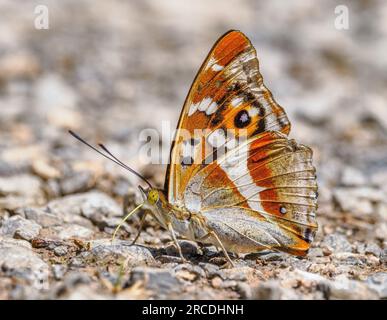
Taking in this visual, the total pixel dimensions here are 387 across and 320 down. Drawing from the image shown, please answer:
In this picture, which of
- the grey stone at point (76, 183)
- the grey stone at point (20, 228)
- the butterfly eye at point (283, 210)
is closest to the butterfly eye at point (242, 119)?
the butterfly eye at point (283, 210)

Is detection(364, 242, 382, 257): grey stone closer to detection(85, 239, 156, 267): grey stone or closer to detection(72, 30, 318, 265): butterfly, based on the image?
detection(72, 30, 318, 265): butterfly

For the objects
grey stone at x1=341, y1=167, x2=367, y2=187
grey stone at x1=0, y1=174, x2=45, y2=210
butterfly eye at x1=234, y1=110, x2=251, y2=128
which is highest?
butterfly eye at x1=234, y1=110, x2=251, y2=128

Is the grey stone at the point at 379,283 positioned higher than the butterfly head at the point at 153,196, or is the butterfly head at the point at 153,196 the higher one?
the butterfly head at the point at 153,196

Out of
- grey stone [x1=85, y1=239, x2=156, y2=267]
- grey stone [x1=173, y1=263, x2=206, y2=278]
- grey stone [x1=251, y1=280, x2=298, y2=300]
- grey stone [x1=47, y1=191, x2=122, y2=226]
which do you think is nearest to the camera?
grey stone [x1=251, y1=280, x2=298, y2=300]

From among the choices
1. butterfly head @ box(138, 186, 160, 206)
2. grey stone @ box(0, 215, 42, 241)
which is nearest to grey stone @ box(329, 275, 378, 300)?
butterfly head @ box(138, 186, 160, 206)

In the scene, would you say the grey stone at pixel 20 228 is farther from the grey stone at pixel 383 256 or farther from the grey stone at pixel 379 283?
the grey stone at pixel 383 256

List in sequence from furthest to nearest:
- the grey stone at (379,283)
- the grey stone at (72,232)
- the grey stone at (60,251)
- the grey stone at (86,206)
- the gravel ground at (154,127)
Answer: the grey stone at (86,206), the grey stone at (72,232), the grey stone at (60,251), the gravel ground at (154,127), the grey stone at (379,283)
